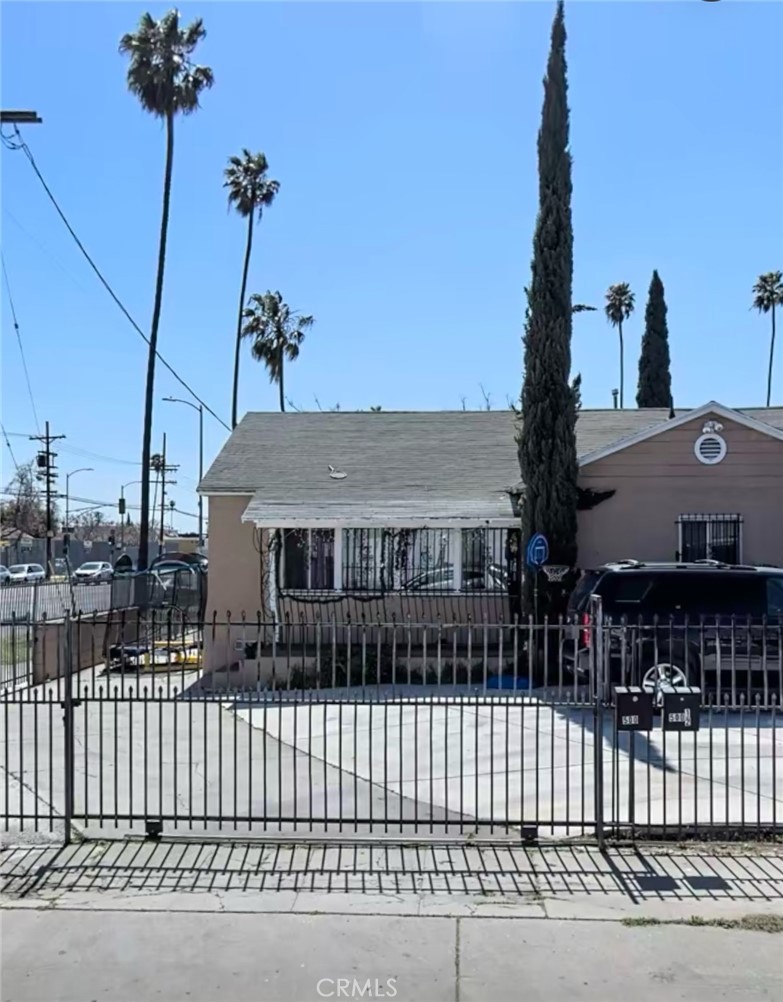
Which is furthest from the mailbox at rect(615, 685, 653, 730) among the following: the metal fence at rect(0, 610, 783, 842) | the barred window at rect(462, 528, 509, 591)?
the barred window at rect(462, 528, 509, 591)

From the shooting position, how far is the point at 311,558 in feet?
53.5

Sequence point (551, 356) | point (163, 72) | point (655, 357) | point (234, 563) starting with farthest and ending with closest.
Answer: point (655, 357), point (163, 72), point (234, 563), point (551, 356)

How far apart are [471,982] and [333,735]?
610cm

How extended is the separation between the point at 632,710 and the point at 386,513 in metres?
9.43

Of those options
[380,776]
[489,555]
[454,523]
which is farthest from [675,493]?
[380,776]

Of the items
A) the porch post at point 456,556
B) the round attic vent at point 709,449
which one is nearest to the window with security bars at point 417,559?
the porch post at point 456,556

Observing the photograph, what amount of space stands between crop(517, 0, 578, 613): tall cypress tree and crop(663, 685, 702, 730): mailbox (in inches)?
345

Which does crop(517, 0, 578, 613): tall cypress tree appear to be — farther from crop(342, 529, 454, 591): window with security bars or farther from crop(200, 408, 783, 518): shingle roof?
crop(342, 529, 454, 591): window with security bars

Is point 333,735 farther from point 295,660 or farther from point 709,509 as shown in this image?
point 709,509

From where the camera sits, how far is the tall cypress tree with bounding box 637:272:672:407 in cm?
3862

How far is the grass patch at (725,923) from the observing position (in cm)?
490

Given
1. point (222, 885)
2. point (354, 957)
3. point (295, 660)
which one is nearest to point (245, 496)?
point (295, 660)

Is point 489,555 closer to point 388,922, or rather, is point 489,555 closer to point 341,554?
point 341,554

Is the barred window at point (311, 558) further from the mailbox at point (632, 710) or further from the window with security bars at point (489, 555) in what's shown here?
the mailbox at point (632, 710)
